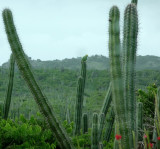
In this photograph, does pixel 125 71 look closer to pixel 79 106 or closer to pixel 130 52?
pixel 130 52

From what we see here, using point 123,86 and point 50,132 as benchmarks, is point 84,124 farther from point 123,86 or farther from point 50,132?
point 123,86

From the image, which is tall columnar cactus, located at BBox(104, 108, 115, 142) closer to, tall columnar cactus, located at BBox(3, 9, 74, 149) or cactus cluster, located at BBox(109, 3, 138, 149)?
tall columnar cactus, located at BBox(3, 9, 74, 149)

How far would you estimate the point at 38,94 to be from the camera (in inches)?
151

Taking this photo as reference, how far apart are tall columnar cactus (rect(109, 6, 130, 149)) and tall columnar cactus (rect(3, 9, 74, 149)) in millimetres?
908

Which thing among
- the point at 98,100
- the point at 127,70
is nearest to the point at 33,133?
the point at 127,70

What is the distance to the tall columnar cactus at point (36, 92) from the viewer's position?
12.6ft

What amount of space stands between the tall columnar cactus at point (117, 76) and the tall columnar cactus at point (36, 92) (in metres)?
0.91

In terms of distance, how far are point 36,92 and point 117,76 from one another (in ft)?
3.63

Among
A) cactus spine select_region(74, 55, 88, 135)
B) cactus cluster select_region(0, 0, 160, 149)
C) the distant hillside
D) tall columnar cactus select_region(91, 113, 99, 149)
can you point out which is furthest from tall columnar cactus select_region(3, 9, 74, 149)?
the distant hillside

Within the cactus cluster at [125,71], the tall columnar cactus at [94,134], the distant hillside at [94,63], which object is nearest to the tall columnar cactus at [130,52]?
the cactus cluster at [125,71]

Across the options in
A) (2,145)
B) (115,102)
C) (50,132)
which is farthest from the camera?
(50,132)

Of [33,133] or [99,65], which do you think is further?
[99,65]

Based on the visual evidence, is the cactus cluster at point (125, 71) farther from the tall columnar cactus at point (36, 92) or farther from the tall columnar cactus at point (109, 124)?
the tall columnar cactus at point (109, 124)

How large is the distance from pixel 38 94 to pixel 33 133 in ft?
1.70
